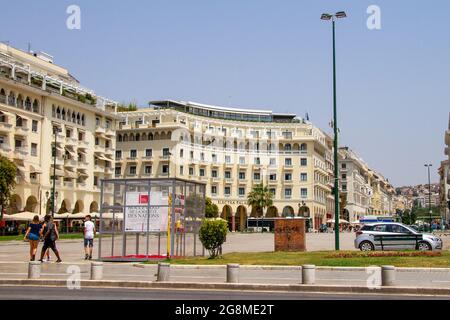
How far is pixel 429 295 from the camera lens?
46.9 ft

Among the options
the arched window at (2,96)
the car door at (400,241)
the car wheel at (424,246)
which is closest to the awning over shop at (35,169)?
the arched window at (2,96)

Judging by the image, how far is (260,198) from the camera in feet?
313

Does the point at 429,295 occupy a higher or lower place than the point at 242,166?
lower

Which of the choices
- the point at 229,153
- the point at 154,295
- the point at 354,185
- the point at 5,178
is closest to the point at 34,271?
the point at 154,295

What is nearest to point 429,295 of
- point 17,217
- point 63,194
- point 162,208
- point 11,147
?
point 162,208

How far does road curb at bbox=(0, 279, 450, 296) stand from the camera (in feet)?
47.6

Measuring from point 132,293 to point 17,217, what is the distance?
43.5m

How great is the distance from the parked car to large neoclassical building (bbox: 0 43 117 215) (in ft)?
137

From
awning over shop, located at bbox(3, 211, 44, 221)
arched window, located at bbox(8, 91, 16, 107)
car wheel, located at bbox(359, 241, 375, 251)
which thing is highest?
arched window, located at bbox(8, 91, 16, 107)

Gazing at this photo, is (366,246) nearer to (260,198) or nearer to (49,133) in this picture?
(49,133)

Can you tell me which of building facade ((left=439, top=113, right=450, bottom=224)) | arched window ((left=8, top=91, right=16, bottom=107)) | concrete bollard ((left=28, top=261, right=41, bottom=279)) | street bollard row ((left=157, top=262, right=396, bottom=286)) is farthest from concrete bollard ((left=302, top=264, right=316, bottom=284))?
building facade ((left=439, top=113, right=450, bottom=224))

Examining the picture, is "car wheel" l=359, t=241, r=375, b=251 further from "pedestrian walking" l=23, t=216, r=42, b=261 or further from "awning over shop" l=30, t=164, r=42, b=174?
"awning over shop" l=30, t=164, r=42, b=174

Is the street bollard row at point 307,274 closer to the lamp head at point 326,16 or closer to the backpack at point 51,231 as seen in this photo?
the backpack at point 51,231
